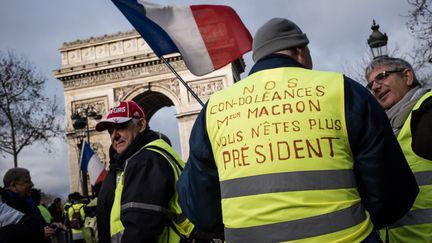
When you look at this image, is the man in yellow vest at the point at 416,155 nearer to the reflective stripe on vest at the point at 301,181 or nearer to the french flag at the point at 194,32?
the reflective stripe on vest at the point at 301,181

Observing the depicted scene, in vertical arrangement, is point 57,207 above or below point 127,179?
below

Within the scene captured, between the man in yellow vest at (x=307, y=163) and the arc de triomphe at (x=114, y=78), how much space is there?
85.5 ft

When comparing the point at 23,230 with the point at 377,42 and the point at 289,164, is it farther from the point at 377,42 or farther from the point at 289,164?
the point at 377,42

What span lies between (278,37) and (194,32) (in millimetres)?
2545

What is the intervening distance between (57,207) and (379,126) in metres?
11.7

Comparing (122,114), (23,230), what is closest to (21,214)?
(23,230)

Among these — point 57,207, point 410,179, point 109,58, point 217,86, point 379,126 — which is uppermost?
point 109,58

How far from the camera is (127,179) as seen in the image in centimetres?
283

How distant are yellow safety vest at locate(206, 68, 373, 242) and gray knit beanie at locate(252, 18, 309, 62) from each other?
0.49ft

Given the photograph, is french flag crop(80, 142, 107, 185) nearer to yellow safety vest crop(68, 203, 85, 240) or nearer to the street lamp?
yellow safety vest crop(68, 203, 85, 240)

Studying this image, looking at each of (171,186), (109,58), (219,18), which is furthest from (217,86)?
(171,186)

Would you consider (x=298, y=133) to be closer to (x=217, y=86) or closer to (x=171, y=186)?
(x=171, y=186)

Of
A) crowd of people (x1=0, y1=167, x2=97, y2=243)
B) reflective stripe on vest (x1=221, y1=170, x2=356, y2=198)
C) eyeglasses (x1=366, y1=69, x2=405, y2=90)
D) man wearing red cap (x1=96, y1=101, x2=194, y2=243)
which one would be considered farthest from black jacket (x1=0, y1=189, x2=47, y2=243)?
eyeglasses (x1=366, y1=69, x2=405, y2=90)

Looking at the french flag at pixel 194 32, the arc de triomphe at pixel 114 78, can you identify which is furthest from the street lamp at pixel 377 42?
the arc de triomphe at pixel 114 78
